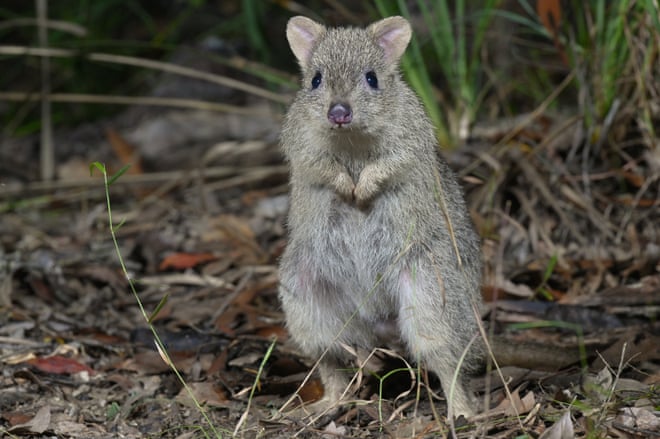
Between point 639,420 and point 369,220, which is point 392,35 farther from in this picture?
point 639,420

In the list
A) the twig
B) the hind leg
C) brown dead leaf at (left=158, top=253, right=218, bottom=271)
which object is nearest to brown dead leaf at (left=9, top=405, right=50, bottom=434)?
the hind leg

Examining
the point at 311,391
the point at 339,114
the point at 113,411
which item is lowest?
the point at 311,391

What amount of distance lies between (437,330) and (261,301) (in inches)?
68.8

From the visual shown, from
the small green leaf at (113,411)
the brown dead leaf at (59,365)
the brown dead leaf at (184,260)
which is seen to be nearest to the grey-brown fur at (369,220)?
the small green leaf at (113,411)

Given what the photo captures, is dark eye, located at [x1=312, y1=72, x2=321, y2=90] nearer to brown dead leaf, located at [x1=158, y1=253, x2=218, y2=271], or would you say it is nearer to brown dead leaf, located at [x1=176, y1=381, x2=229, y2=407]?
brown dead leaf, located at [x1=176, y1=381, x2=229, y2=407]

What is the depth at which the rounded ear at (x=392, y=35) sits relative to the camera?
4.33 meters

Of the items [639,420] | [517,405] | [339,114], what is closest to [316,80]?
[339,114]

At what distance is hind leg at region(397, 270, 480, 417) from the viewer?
4.12 meters

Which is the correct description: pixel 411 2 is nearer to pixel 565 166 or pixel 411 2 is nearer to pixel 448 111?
pixel 448 111

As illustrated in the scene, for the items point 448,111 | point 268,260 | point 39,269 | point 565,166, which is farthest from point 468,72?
point 39,269

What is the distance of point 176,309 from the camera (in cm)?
559

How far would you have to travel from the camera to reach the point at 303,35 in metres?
4.45

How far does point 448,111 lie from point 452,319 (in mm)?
2651

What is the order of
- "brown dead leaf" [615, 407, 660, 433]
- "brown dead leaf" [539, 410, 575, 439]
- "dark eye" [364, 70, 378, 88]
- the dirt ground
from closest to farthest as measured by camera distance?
"brown dead leaf" [539, 410, 575, 439] → "brown dead leaf" [615, 407, 660, 433] → the dirt ground → "dark eye" [364, 70, 378, 88]
